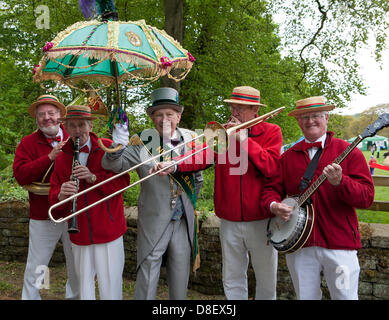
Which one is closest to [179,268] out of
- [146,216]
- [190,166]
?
[146,216]

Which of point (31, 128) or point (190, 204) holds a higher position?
point (31, 128)

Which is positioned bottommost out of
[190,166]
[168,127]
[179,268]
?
[179,268]

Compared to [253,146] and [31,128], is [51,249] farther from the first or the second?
[31,128]

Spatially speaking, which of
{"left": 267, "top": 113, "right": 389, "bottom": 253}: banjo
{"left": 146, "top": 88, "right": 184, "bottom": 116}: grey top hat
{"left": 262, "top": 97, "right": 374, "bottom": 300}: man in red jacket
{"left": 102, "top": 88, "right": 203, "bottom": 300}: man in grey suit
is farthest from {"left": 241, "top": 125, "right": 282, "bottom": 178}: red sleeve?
{"left": 146, "top": 88, "right": 184, "bottom": 116}: grey top hat

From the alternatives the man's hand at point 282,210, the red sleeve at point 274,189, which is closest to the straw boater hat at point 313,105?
the red sleeve at point 274,189

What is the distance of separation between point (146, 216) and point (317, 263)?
1521 mm

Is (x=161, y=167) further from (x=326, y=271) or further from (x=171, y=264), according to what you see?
(x=326, y=271)

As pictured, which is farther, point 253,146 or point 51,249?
point 51,249

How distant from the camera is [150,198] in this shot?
3.22m

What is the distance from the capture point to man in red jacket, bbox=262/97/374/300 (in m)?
2.76

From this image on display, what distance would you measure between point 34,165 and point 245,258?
2.31m

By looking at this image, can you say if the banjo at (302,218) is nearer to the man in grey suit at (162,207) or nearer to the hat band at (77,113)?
the man in grey suit at (162,207)

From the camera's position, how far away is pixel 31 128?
11969mm
